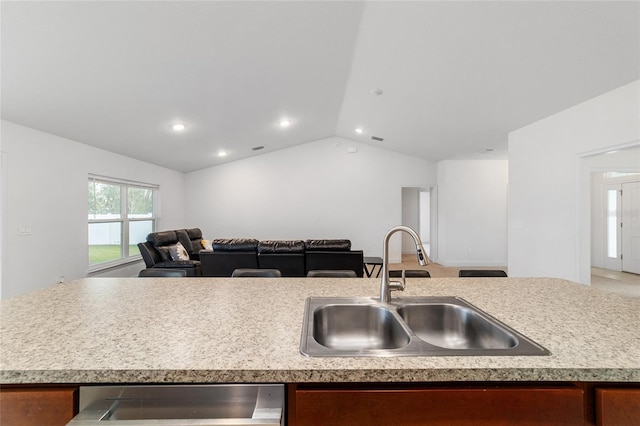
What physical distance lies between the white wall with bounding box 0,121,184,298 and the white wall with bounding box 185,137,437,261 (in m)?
2.75

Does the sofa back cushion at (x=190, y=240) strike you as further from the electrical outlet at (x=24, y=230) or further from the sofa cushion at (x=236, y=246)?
the electrical outlet at (x=24, y=230)

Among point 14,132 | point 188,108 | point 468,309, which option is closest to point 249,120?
point 188,108

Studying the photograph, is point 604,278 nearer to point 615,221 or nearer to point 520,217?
point 615,221

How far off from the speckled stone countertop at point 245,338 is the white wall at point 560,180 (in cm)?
245

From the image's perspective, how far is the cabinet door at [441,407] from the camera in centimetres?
72

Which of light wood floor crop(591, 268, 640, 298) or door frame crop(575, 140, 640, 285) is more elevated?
door frame crop(575, 140, 640, 285)

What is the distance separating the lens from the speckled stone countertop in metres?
0.71

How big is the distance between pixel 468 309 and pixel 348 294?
0.52m

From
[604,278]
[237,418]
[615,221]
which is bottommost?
[604,278]

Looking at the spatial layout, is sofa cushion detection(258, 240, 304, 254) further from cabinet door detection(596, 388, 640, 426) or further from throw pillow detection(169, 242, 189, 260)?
cabinet door detection(596, 388, 640, 426)

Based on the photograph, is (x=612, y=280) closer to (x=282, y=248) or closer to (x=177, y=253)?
(x=282, y=248)

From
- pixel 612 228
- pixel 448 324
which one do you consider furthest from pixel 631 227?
pixel 448 324

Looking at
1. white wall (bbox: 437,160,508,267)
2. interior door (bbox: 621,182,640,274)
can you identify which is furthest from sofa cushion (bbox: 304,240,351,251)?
interior door (bbox: 621,182,640,274)

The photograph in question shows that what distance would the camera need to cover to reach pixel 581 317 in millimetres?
1043
